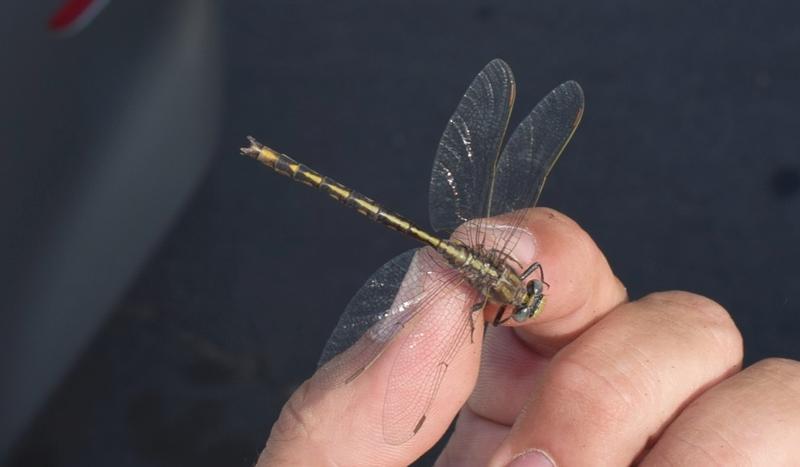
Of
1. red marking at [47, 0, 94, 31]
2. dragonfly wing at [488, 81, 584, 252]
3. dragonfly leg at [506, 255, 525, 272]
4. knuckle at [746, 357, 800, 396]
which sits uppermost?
dragonfly wing at [488, 81, 584, 252]

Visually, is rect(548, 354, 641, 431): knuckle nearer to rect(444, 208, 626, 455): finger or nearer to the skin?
the skin

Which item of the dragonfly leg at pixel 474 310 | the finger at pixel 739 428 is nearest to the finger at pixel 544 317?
the dragonfly leg at pixel 474 310

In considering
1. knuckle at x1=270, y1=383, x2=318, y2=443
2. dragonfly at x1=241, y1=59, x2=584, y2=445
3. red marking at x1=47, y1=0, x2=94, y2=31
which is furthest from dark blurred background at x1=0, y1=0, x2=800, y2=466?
knuckle at x1=270, y1=383, x2=318, y2=443

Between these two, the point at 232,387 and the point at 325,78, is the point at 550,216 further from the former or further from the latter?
the point at 325,78

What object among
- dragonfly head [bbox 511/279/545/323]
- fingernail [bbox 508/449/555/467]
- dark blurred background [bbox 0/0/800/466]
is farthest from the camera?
dark blurred background [bbox 0/0/800/466]

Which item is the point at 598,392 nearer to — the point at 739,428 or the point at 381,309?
the point at 739,428

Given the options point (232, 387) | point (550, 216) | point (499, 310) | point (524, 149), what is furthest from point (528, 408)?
point (232, 387)

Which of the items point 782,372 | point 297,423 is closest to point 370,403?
point 297,423
